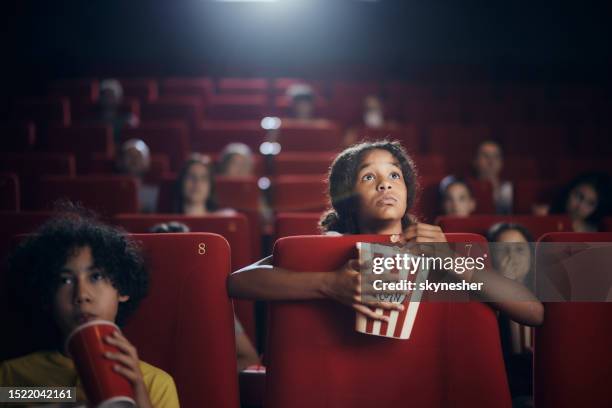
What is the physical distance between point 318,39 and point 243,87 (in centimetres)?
43

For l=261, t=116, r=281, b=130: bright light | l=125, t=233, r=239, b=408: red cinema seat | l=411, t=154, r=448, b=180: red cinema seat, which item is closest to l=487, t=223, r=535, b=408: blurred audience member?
l=125, t=233, r=239, b=408: red cinema seat

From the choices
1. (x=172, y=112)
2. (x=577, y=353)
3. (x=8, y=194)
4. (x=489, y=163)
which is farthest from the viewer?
(x=172, y=112)

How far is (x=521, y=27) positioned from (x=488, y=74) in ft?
0.69

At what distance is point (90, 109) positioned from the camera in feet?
6.62

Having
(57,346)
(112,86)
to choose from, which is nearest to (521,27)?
(112,86)

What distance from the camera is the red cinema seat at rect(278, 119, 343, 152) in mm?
1763

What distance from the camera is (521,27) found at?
268 cm

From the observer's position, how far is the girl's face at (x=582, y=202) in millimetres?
Answer: 1068

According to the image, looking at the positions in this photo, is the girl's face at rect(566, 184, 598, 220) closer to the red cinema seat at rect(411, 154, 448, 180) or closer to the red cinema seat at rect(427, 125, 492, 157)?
the red cinema seat at rect(411, 154, 448, 180)

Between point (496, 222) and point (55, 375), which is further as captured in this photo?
point (496, 222)

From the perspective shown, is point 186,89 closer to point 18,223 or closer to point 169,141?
point 169,141

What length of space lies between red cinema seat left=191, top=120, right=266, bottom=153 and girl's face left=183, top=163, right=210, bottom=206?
0.63 metres

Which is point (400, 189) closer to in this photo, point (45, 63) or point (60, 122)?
point (60, 122)

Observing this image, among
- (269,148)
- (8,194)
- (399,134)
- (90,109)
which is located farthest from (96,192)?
(90,109)
